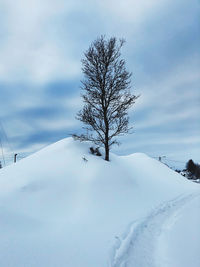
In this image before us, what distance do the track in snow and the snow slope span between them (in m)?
0.02

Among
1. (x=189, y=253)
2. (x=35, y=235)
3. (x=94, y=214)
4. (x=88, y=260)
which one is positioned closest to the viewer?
(x=88, y=260)

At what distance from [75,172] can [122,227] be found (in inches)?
170

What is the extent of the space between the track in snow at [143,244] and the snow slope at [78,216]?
21 mm

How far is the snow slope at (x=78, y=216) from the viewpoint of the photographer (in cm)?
361

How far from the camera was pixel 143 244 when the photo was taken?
14.6 ft

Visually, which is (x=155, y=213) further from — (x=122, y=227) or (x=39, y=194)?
(x=39, y=194)

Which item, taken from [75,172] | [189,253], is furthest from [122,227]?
[75,172]

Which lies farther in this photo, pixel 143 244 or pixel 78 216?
pixel 78 216

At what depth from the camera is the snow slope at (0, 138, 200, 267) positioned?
11.8 feet

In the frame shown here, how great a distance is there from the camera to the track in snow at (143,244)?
11.8 ft

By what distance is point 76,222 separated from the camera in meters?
5.40

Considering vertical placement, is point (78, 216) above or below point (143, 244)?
above

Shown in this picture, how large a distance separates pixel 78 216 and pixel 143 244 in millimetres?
2332

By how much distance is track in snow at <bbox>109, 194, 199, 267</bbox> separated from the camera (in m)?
3.58
